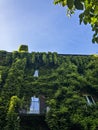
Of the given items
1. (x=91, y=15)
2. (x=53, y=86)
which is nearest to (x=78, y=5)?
(x=91, y=15)

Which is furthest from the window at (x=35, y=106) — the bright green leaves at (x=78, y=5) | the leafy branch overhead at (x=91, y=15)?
the bright green leaves at (x=78, y=5)

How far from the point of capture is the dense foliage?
1730cm

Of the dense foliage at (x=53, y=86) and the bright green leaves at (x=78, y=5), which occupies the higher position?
the dense foliage at (x=53, y=86)

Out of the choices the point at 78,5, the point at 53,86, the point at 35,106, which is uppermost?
the point at 53,86

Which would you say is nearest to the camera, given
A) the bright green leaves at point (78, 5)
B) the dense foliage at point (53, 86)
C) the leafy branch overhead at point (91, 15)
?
the bright green leaves at point (78, 5)

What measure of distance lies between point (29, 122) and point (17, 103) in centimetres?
152

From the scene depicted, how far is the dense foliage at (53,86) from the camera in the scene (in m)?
17.3

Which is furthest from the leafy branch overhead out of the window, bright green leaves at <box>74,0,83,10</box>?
the window

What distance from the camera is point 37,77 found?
71.3 feet

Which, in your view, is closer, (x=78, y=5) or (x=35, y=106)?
(x=78, y=5)

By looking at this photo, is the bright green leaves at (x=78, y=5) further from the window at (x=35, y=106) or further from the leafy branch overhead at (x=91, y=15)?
the window at (x=35, y=106)

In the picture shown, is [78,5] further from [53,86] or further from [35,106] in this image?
[53,86]

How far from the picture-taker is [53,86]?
20.6 m

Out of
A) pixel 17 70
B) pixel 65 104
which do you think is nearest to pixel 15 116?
pixel 65 104
